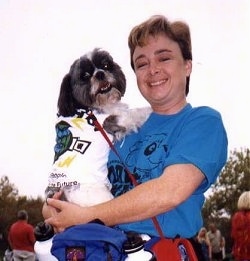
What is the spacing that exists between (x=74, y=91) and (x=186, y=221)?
2.06 ft

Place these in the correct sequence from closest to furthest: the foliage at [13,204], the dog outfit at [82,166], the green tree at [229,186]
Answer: the dog outfit at [82,166], the green tree at [229,186], the foliage at [13,204]

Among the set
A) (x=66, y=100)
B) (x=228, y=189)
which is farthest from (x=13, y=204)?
(x=228, y=189)

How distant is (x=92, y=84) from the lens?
1.60 m

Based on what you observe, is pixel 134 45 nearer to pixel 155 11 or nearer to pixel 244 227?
pixel 155 11

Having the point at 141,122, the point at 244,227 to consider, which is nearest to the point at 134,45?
the point at 141,122

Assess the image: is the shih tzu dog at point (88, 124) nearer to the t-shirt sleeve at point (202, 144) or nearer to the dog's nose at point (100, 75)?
the dog's nose at point (100, 75)

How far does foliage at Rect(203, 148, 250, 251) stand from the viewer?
1.73 m

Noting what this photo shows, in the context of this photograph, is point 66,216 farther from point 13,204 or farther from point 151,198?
point 13,204

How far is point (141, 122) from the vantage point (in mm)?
1517

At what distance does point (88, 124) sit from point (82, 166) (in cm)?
15

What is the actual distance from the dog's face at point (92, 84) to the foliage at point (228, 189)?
47 cm

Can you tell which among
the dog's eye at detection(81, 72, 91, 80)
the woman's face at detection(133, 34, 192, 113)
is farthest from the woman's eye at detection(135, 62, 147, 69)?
the dog's eye at detection(81, 72, 91, 80)

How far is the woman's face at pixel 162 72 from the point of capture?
1.33 metres

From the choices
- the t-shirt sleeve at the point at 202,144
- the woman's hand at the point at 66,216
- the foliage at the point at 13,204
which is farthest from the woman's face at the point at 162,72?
Answer: the foliage at the point at 13,204
